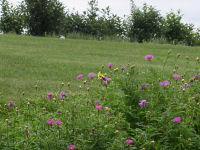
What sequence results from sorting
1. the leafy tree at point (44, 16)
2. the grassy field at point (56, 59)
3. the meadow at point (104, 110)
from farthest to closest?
the leafy tree at point (44, 16) < the grassy field at point (56, 59) < the meadow at point (104, 110)

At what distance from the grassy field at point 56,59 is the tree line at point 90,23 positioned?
3.28 m

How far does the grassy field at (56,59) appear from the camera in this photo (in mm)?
6746

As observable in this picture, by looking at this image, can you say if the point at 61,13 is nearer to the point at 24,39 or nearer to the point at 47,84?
the point at 24,39

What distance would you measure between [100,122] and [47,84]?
146 inches

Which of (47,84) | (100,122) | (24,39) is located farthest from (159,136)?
(24,39)

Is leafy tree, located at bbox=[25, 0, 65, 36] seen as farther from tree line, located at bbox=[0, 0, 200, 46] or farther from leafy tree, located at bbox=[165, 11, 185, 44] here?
leafy tree, located at bbox=[165, 11, 185, 44]

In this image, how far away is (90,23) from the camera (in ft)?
56.2

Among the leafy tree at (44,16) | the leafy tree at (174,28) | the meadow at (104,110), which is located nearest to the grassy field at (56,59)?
the meadow at (104,110)

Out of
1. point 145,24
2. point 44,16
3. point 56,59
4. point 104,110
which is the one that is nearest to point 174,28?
point 145,24

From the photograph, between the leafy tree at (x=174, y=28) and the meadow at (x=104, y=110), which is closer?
the meadow at (x=104, y=110)

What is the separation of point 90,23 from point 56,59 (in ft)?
26.3

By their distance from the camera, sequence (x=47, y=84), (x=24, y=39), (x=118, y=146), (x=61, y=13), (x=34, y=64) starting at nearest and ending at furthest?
(x=118, y=146) → (x=47, y=84) → (x=34, y=64) → (x=24, y=39) → (x=61, y=13)

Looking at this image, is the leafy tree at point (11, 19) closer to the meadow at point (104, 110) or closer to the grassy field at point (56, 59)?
the grassy field at point (56, 59)

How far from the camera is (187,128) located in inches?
123
